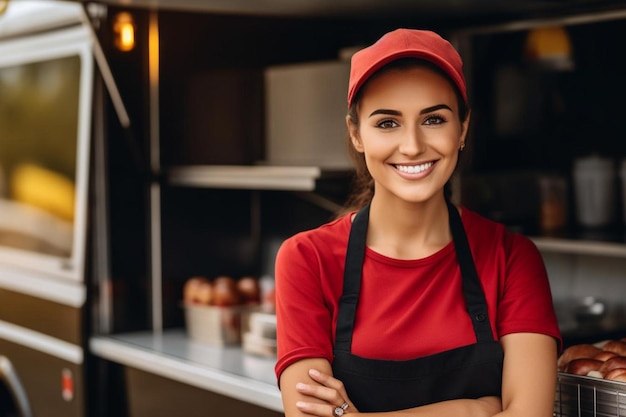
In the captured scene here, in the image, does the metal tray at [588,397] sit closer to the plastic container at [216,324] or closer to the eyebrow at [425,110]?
the eyebrow at [425,110]

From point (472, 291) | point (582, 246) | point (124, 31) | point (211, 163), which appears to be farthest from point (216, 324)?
point (472, 291)

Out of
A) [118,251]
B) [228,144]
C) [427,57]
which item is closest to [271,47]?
[228,144]

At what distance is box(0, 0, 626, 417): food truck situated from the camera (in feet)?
11.6

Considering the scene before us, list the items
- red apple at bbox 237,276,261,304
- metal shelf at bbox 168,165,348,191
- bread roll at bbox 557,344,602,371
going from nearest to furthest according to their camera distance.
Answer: bread roll at bbox 557,344,602,371 < metal shelf at bbox 168,165,348,191 < red apple at bbox 237,276,261,304

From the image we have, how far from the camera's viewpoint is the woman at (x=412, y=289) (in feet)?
6.63

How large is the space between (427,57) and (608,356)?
0.83 metres

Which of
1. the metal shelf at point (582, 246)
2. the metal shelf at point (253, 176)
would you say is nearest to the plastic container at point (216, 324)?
the metal shelf at point (253, 176)

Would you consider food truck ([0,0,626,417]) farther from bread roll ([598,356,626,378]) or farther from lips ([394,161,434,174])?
lips ([394,161,434,174])

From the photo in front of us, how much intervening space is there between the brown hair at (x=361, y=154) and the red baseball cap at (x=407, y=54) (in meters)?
0.01

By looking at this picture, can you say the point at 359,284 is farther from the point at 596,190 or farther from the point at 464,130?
the point at 596,190

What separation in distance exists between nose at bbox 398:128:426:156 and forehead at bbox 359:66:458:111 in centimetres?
6

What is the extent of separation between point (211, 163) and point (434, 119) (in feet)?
6.70

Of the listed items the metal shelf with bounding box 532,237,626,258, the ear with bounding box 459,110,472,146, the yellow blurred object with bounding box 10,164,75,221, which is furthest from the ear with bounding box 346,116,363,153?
the yellow blurred object with bounding box 10,164,75,221

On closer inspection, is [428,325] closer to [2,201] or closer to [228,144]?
[228,144]
